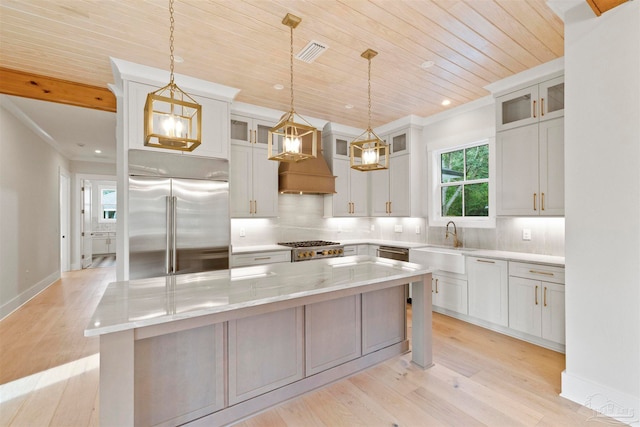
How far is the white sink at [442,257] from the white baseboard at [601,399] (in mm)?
1528

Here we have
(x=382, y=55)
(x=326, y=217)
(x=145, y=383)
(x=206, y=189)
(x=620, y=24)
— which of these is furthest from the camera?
(x=326, y=217)

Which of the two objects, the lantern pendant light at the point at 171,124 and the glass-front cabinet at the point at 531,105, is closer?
the lantern pendant light at the point at 171,124

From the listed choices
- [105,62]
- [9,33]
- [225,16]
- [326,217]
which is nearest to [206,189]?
[105,62]

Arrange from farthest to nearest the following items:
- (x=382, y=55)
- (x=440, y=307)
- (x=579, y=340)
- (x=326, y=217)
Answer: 1. (x=326, y=217)
2. (x=440, y=307)
3. (x=382, y=55)
4. (x=579, y=340)

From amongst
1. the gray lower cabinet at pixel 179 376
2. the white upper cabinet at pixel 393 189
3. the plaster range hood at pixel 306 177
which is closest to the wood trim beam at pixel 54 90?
the plaster range hood at pixel 306 177

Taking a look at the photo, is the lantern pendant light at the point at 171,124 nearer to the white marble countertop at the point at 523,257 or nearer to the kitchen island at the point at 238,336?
the kitchen island at the point at 238,336

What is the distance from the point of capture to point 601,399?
2002 mm

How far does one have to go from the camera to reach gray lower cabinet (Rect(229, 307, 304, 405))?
1.89m

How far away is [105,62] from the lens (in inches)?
114

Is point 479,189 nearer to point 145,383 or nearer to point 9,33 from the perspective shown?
point 145,383

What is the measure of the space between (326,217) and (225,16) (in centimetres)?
344

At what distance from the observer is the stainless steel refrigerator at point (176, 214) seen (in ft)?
9.85

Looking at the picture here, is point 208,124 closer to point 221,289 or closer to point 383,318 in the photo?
point 221,289

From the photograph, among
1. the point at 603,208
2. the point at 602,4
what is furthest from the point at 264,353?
the point at 602,4
